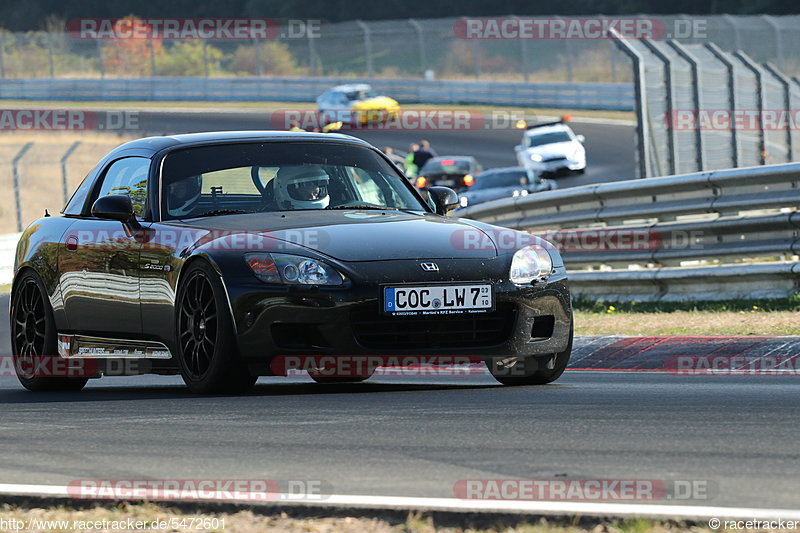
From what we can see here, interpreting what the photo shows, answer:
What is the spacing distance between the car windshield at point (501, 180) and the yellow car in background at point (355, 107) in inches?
660

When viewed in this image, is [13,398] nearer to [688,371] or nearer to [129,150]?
[129,150]

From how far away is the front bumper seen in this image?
277 inches

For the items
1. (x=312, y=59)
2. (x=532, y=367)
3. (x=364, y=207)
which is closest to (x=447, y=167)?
(x=312, y=59)

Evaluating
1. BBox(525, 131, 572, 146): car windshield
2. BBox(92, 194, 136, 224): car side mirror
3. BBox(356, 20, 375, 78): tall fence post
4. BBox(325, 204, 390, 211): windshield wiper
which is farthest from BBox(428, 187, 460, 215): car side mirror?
BBox(356, 20, 375, 78): tall fence post

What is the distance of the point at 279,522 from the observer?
4184 millimetres

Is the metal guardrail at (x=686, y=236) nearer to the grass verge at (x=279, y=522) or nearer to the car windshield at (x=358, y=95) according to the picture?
the grass verge at (x=279, y=522)

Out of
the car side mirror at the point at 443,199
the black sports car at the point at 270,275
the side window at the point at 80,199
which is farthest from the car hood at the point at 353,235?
the side window at the point at 80,199

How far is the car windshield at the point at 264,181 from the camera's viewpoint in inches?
320

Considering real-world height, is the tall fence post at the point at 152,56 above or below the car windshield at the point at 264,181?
above

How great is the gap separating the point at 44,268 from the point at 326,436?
3888 mm

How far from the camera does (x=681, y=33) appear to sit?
153 feet

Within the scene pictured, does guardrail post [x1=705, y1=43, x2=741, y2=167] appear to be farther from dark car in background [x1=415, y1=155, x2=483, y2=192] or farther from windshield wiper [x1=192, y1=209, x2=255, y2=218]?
dark car in background [x1=415, y1=155, x2=483, y2=192]

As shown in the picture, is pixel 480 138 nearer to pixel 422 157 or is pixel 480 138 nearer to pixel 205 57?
pixel 422 157

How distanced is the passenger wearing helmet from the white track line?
12.8 ft
